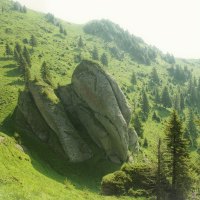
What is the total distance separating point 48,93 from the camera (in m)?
71.2

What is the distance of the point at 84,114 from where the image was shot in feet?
234

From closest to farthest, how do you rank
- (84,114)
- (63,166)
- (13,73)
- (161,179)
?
(161,179) → (63,166) → (84,114) → (13,73)

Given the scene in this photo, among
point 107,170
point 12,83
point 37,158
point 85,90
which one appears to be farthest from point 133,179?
point 12,83

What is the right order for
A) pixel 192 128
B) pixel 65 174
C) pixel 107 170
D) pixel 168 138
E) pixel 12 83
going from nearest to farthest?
pixel 168 138
pixel 65 174
pixel 107 170
pixel 12 83
pixel 192 128

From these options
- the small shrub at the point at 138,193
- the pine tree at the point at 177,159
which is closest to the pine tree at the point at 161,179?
the pine tree at the point at 177,159

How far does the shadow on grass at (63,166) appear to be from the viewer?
2287 inches

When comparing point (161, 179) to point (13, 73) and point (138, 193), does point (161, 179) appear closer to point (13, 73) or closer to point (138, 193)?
point (138, 193)

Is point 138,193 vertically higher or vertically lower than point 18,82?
lower

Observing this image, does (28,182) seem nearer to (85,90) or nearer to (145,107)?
(85,90)

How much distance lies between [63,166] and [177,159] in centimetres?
2208

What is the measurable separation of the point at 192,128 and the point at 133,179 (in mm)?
86698

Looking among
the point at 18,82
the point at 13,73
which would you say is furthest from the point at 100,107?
the point at 13,73

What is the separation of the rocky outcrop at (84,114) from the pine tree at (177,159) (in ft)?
55.8

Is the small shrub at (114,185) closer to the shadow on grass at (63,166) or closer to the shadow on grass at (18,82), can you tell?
the shadow on grass at (63,166)
